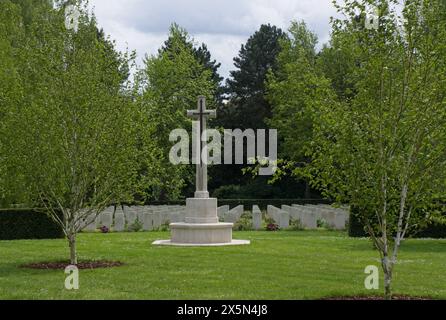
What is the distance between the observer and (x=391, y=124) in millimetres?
8844

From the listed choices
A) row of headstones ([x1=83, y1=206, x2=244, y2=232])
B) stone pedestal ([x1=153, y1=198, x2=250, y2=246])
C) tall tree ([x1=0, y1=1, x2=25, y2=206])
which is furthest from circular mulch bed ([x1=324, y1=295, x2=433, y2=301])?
row of headstones ([x1=83, y1=206, x2=244, y2=232])

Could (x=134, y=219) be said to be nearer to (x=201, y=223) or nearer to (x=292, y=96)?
(x=201, y=223)

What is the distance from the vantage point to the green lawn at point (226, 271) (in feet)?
33.5

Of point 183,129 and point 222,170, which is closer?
point 183,129

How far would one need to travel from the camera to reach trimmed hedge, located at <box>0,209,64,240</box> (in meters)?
22.2

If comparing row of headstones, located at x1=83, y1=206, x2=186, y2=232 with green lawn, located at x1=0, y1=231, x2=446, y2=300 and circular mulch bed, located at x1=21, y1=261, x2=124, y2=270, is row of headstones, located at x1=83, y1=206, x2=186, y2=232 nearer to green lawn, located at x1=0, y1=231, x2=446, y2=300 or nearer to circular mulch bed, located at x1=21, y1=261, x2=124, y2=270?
green lawn, located at x1=0, y1=231, x2=446, y2=300

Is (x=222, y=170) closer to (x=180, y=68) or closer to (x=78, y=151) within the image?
(x=180, y=68)

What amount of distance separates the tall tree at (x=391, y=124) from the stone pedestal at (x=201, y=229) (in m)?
10.0

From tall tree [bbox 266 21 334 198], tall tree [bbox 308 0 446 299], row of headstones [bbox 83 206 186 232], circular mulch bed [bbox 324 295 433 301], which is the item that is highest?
tall tree [bbox 266 21 334 198]

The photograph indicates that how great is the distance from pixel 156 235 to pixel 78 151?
9.88 metres

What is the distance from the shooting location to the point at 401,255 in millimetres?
16109

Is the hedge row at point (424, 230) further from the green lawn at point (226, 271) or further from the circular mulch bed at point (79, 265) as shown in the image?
the circular mulch bed at point (79, 265)

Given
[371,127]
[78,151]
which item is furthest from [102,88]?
[371,127]

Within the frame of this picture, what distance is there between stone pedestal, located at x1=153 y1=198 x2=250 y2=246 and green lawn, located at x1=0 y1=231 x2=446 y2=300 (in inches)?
36.5
